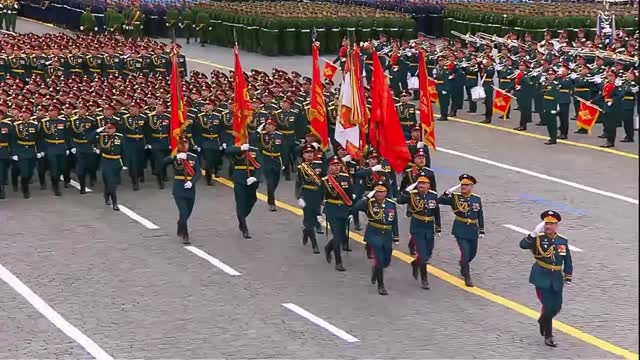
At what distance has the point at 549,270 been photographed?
13664 mm

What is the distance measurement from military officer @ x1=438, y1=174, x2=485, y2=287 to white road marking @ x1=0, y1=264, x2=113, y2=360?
4.80 m

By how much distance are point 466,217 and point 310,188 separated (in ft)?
8.47

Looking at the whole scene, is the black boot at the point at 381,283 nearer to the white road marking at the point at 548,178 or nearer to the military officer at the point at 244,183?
the military officer at the point at 244,183

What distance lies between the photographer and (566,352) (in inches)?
526

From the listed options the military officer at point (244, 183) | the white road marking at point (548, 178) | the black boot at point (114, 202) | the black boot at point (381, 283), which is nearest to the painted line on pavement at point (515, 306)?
the black boot at point (381, 283)

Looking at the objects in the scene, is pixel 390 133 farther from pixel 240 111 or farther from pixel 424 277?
pixel 240 111

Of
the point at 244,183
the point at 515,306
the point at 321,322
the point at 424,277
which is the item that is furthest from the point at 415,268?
the point at 244,183

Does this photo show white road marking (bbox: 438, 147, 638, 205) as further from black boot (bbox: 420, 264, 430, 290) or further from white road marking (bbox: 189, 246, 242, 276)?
white road marking (bbox: 189, 246, 242, 276)

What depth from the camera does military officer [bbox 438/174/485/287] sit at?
15.6m

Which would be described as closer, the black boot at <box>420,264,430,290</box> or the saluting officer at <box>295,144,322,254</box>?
the black boot at <box>420,264,430,290</box>

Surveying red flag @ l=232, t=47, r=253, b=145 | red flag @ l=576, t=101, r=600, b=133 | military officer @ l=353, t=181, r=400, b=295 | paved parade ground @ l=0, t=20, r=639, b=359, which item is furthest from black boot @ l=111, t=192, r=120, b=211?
red flag @ l=576, t=101, r=600, b=133

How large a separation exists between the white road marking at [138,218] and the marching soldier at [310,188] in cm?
277

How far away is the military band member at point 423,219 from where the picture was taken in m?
15.7

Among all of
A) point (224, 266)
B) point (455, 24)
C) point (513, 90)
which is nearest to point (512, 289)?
point (224, 266)
